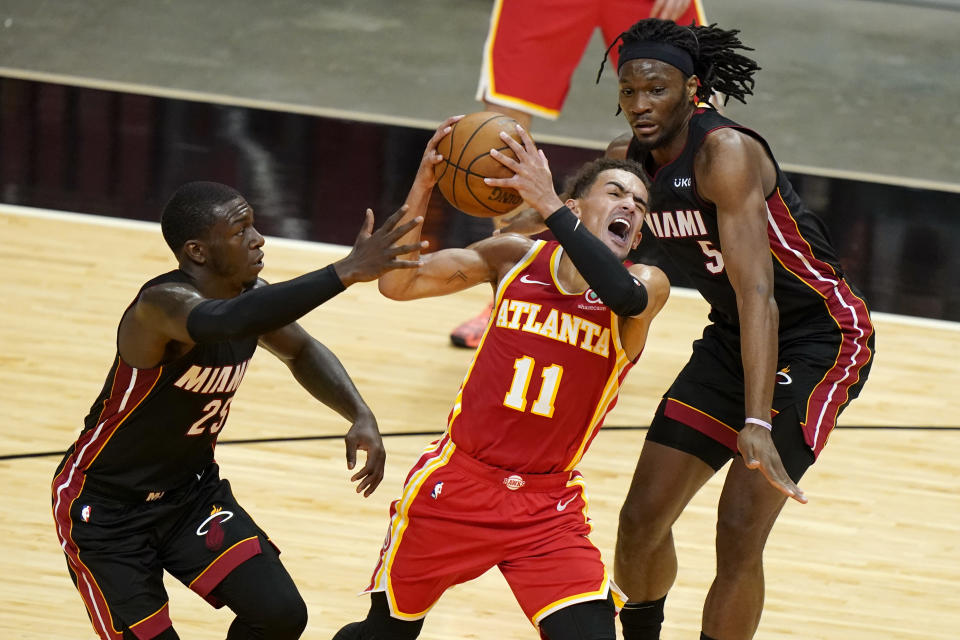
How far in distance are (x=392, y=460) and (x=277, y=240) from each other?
8.28 feet

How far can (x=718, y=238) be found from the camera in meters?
3.89

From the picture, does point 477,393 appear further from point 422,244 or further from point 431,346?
point 431,346

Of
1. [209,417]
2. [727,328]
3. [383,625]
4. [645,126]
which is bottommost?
[383,625]

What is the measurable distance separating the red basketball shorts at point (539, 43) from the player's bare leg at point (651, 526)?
2854 mm

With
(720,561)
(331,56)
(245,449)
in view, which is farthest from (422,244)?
(331,56)

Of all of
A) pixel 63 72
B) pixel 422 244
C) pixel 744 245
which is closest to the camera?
pixel 422 244

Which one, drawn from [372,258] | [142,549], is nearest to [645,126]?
[372,258]

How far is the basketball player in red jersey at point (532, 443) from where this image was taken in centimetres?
347

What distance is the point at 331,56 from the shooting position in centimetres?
1209

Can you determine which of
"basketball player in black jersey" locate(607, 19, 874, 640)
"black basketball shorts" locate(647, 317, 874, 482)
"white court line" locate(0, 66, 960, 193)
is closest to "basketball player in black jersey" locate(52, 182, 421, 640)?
"basketball player in black jersey" locate(607, 19, 874, 640)

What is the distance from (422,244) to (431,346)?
3.62m

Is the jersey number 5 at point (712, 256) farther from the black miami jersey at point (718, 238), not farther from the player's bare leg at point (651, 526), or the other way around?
the player's bare leg at point (651, 526)

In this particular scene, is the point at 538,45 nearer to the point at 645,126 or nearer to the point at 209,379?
the point at 645,126

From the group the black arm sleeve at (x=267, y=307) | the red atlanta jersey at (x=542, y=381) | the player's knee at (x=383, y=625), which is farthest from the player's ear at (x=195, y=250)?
the player's knee at (x=383, y=625)
